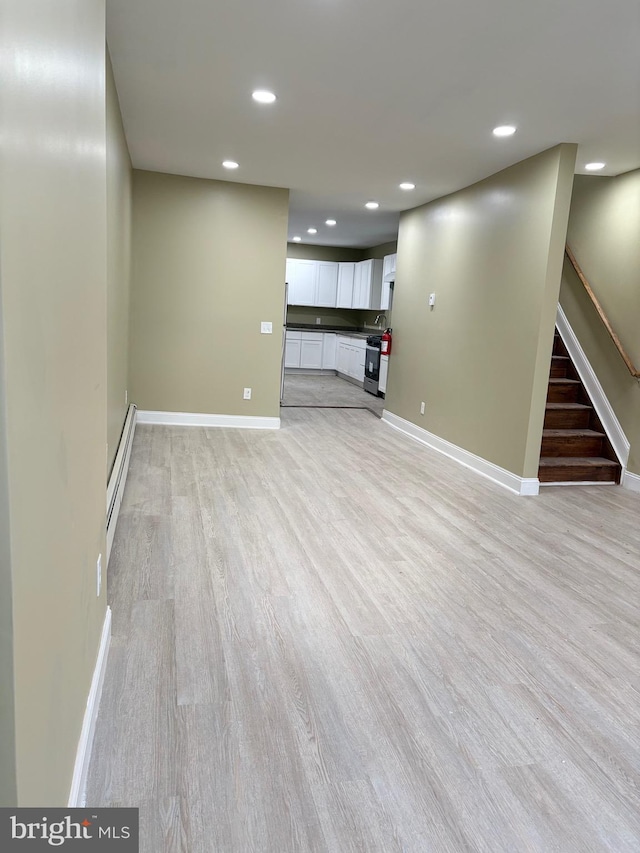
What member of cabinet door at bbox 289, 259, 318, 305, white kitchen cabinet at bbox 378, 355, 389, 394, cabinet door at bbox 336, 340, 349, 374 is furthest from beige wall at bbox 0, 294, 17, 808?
cabinet door at bbox 289, 259, 318, 305

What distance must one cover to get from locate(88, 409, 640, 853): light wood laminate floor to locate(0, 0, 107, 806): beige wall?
395 millimetres

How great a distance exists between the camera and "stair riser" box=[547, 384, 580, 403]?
18.7 feet

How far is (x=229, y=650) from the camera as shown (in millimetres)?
2359

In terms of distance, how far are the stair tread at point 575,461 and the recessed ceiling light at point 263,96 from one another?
3.48 m

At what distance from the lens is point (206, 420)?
6613 mm

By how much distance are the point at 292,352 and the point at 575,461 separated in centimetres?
772

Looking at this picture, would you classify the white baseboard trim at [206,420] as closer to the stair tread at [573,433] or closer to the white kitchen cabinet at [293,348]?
the stair tread at [573,433]

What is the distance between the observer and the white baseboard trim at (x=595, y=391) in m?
5.27

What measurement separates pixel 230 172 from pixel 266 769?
534cm

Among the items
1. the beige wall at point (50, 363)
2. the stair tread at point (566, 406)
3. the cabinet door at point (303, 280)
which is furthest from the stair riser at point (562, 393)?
the cabinet door at point (303, 280)

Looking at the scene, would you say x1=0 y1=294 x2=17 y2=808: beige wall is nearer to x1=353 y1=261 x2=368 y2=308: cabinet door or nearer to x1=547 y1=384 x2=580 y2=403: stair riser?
Result: x1=547 y1=384 x2=580 y2=403: stair riser

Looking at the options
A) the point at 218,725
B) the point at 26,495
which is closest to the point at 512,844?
the point at 218,725

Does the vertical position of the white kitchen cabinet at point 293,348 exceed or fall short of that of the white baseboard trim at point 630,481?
it exceeds it

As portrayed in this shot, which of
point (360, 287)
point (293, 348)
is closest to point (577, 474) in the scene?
point (360, 287)
